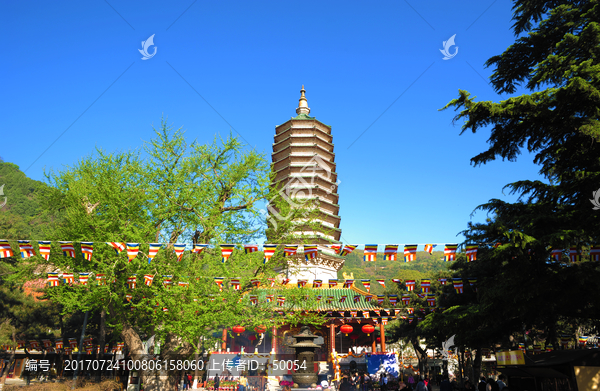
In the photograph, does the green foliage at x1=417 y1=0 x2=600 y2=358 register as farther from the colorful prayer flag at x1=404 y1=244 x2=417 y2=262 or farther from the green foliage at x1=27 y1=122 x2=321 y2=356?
the green foliage at x1=27 y1=122 x2=321 y2=356

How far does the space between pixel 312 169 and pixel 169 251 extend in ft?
75.0

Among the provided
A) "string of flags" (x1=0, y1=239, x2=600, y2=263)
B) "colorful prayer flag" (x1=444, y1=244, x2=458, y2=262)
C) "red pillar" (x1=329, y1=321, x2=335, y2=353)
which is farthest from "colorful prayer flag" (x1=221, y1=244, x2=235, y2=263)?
"red pillar" (x1=329, y1=321, x2=335, y2=353)

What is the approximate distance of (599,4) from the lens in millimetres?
9867

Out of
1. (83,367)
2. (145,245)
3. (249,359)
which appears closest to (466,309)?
(145,245)

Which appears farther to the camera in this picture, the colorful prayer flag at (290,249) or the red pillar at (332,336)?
the red pillar at (332,336)

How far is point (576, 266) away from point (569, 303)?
1329mm

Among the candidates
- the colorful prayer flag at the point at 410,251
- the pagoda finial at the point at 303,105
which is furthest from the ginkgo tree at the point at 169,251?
the pagoda finial at the point at 303,105

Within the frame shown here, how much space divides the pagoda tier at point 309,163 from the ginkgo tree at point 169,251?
58.8ft

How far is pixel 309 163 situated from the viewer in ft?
115

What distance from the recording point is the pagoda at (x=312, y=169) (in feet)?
106

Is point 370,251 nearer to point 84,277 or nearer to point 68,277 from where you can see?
point 84,277

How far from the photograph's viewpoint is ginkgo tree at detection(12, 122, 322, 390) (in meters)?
11.9

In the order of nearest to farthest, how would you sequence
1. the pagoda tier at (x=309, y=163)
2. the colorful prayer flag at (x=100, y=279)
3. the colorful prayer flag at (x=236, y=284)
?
the colorful prayer flag at (x=100, y=279) → the colorful prayer flag at (x=236, y=284) → the pagoda tier at (x=309, y=163)

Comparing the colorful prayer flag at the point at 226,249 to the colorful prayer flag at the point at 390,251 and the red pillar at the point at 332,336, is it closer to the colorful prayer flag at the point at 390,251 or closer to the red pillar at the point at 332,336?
the colorful prayer flag at the point at 390,251
